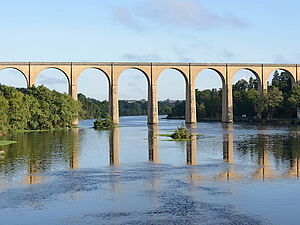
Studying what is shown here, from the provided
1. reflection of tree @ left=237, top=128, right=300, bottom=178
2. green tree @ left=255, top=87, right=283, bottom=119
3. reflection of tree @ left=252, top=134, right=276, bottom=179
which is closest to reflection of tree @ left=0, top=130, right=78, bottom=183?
reflection of tree @ left=252, top=134, right=276, bottom=179

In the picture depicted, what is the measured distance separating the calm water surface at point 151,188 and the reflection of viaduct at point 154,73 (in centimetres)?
4597

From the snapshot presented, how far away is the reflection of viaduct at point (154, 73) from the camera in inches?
2815

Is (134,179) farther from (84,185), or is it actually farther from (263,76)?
(263,76)

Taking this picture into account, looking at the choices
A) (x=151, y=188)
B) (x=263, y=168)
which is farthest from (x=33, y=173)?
(x=263, y=168)

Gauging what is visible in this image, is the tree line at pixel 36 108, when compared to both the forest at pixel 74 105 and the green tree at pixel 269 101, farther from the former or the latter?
the green tree at pixel 269 101

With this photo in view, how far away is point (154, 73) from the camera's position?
252 feet

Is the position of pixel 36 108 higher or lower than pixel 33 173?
higher

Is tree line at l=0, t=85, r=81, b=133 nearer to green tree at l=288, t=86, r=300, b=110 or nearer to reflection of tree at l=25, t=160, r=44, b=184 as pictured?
reflection of tree at l=25, t=160, r=44, b=184

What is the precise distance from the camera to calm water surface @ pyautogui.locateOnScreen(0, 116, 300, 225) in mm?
12805

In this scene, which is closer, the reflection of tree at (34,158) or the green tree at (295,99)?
the reflection of tree at (34,158)

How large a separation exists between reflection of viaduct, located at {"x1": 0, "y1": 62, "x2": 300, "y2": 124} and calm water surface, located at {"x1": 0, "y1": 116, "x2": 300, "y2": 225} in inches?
1810

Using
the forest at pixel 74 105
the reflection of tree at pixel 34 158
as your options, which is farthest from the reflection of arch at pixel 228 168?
the forest at pixel 74 105

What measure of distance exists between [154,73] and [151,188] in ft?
201

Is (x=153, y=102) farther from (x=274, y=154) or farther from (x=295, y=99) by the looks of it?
(x=274, y=154)
